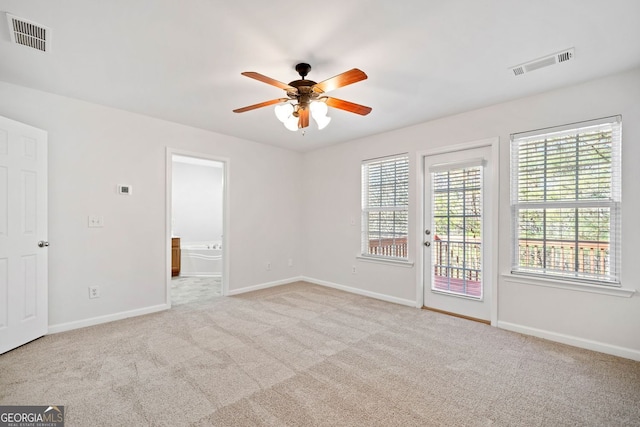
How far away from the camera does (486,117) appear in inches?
135

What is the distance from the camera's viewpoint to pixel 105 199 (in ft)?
11.3

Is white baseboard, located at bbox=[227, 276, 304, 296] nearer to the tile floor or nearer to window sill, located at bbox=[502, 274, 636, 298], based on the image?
the tile floor

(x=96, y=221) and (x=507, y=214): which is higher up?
(x=507, y=214)

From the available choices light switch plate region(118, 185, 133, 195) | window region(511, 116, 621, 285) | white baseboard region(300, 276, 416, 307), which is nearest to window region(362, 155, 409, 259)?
white baseboard region(300, 276, 416, 307)

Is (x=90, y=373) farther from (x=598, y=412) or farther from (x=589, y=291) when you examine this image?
(x=589, y=291)

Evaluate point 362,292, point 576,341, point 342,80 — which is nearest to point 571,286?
point 576,341

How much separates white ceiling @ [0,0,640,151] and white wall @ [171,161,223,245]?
12.6 ft

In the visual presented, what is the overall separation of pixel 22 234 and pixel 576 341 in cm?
530

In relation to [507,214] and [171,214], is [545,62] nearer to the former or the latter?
[507,214]

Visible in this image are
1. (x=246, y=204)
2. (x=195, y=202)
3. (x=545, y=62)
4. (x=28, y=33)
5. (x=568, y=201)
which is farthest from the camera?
(x=195, y=202)

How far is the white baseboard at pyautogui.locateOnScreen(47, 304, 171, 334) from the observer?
3104 mm

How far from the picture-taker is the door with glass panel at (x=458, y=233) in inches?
138

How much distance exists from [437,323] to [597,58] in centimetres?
284

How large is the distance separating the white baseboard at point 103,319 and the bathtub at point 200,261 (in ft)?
6.90
